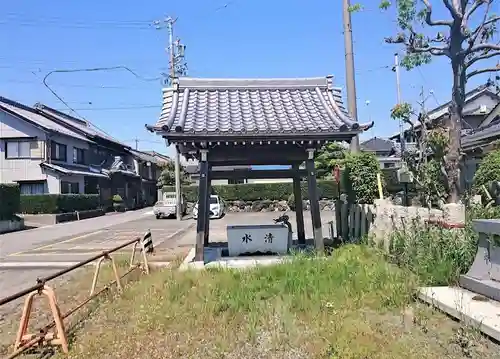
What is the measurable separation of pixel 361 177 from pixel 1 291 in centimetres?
816

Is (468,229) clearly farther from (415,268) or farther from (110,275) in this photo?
(110,275)

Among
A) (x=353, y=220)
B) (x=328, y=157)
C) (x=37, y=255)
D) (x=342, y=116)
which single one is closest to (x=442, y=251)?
(x=342, y=116)

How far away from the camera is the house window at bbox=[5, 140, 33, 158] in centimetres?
3397

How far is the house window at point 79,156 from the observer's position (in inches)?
1563

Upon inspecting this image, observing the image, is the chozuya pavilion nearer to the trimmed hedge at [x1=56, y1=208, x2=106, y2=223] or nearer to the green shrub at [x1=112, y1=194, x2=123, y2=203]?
the trimmed hedge at [x1=56, y1=208, x2=106, y2=223]

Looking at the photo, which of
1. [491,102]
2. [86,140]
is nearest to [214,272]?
[491,102]

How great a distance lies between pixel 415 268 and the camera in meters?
7.11

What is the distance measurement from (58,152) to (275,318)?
114 ft

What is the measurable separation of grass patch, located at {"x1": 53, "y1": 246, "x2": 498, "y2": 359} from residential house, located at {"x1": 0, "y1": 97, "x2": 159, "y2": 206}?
1164 inches

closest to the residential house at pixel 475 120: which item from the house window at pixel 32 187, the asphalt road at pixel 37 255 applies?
the asphalt road at pixel 37 255

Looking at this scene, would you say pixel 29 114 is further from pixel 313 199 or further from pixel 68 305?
pixel 68 305

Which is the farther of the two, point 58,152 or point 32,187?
point 58,152

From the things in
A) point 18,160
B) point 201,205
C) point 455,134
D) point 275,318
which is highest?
point 18,160

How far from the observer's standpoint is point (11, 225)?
2495 cm
